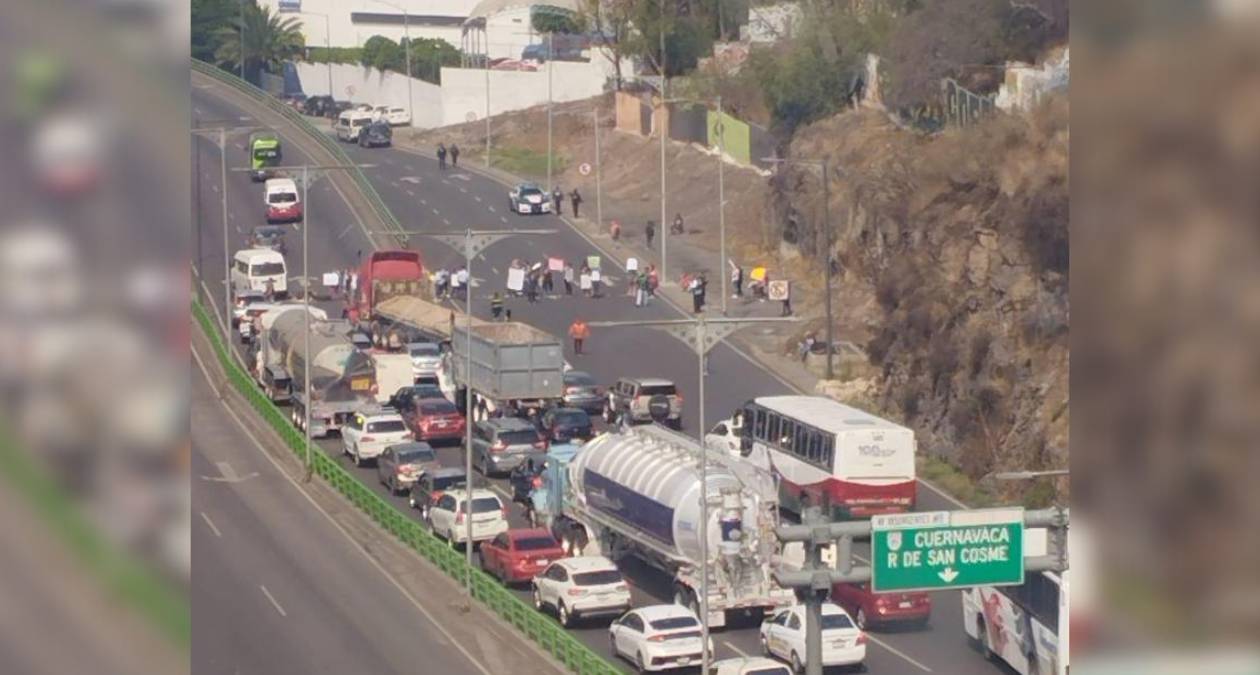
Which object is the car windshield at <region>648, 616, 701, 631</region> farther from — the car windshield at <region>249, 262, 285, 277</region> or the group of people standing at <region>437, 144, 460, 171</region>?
the group of people standing at <region>437, 144, 460, 171</region>

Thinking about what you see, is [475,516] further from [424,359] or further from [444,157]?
[444,157]

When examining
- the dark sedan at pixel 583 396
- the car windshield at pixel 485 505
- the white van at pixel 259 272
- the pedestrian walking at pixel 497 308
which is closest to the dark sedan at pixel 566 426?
the dark sedan at pixel 583 396

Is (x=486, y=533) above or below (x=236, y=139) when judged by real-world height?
below

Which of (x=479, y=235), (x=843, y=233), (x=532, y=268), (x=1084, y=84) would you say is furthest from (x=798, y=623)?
(x=532, y=268)

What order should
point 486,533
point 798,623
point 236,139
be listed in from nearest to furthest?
point 798,623 < point 486,533 < point 236,139

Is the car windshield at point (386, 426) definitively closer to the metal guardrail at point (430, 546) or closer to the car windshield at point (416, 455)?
the metal guardrail at point (430, 546)

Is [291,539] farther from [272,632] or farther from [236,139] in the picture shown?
[236,139]
